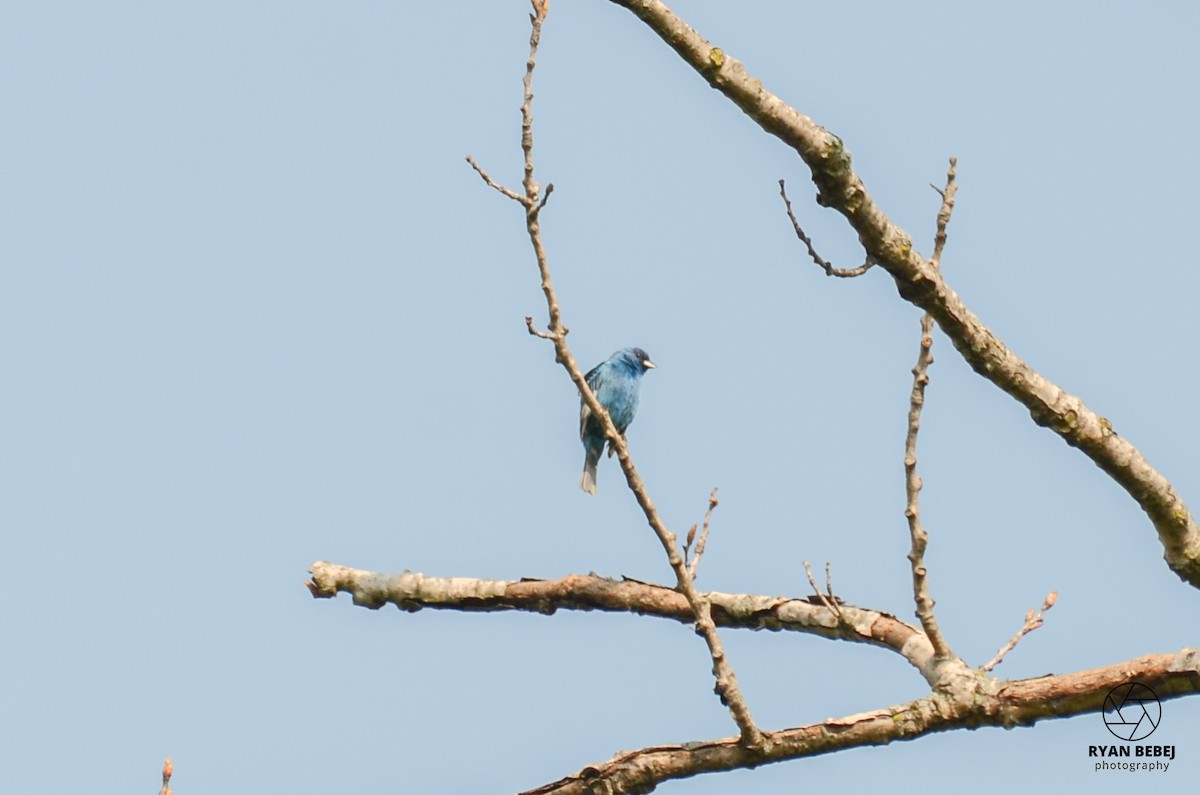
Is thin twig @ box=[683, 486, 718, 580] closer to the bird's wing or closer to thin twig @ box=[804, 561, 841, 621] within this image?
thin twig @ box=[804, 561, 841, 621]

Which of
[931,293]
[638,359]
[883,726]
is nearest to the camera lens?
[931,293]

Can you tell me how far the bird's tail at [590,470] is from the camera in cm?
1487

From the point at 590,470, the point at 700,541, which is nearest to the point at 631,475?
the point at 700,541

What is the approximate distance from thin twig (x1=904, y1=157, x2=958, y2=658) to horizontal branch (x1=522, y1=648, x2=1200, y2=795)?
12.9 inches

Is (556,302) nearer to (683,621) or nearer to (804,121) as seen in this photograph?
(804,121)

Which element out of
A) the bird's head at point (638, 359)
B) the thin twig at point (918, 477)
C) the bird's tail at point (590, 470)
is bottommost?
the thin twig at point (918, 477)

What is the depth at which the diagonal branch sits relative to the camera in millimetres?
5891

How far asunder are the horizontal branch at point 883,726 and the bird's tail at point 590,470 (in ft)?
26.7

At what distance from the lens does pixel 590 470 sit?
15000 millimetres

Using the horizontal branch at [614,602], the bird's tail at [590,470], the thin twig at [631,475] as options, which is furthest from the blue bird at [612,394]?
the thin twig at [631,475]

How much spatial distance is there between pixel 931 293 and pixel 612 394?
9472 millimetres

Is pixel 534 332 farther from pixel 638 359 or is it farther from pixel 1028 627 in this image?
pixel 638 359

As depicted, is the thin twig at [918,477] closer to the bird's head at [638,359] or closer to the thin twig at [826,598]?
the thin twig at [826,598]

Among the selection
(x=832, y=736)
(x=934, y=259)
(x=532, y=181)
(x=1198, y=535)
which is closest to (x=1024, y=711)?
(x=832, y=736)
